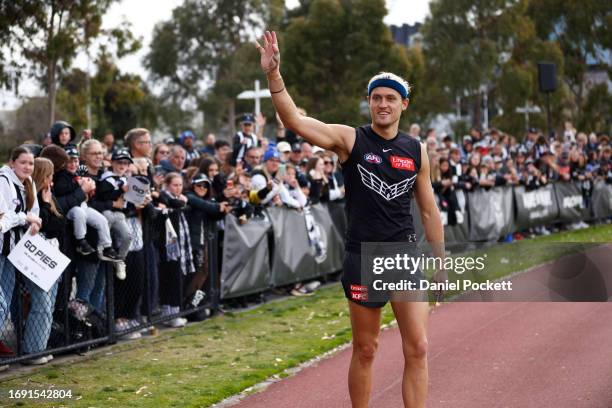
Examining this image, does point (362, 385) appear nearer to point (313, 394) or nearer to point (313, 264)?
point (313, 394)

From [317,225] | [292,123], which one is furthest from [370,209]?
[317,225]

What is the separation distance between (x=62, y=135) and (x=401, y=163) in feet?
19.3

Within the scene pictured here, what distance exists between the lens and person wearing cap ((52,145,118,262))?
9.95 m

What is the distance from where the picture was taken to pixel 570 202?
84.2 ft

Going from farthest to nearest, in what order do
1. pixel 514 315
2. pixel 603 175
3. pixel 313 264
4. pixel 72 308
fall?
pixel 603 175
pixel 313 264
pixel 514 315
pixel 72 308

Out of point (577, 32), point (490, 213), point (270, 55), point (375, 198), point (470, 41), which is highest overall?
point (577, 32)

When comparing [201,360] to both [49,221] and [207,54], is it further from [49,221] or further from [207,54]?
[207,54]

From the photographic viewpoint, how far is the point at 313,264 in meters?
15.3

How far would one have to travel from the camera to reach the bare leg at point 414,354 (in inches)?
248

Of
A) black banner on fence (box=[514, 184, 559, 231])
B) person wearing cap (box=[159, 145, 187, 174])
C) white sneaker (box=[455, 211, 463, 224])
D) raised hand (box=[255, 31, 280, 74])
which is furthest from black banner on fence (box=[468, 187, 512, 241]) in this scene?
raised hand (box=[255, 31, 280, 74])

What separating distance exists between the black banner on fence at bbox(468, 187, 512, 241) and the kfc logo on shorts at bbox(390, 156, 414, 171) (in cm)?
1448

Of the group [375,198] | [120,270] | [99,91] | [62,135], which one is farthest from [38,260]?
[99,91]

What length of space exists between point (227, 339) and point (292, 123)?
5.27 metres

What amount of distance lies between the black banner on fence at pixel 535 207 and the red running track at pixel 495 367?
10547 millimetres
